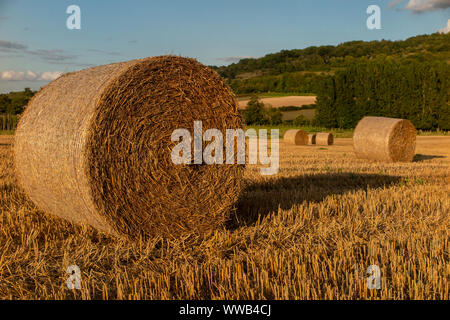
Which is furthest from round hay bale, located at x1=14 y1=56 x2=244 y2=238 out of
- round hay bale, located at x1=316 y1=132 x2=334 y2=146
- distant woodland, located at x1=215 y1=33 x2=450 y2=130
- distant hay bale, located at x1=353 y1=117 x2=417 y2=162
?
distant woodland, located at x1=215 y1=33 x2=450 y2=130

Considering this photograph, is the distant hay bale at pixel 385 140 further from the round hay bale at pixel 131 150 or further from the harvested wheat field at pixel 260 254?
the round hay bale at pixel 131 150

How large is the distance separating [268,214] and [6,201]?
4.00 meters

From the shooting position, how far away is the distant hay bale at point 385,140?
46.8 feet

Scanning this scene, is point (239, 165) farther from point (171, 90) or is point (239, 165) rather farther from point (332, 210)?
point (332, 210)

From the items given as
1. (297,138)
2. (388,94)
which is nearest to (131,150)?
(297,138)

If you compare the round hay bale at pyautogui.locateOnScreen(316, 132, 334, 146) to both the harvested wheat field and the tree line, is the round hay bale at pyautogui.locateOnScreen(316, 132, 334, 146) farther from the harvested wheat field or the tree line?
the harvested wheat field

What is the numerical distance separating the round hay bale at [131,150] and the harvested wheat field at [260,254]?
0.31 metres

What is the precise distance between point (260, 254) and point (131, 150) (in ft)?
6.32

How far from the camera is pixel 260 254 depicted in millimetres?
4277

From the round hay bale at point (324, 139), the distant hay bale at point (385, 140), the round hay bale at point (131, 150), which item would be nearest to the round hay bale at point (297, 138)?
the round hay bale at point (324, 139)

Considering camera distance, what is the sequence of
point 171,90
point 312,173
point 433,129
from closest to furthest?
point 171,90 → point 312,173 → point 433,129

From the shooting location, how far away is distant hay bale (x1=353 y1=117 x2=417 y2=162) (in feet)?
46.8
